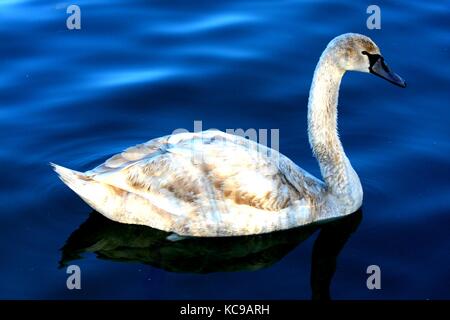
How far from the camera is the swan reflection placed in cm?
898

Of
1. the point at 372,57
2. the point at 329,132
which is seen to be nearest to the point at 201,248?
the point at 329,132

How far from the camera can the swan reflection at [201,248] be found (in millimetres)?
8984

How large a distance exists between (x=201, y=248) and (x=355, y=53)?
2.83 metres

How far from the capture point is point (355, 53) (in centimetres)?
959

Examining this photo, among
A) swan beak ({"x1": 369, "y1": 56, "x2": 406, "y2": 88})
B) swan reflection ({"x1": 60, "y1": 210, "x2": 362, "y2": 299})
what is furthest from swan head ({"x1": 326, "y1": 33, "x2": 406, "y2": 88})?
swan reflection ({"x1": 60, "y1": 210, "x2": 362, "y2": 299})

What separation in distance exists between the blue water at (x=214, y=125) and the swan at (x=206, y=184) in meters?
0.23

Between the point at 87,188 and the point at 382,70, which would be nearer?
the point at 87,188

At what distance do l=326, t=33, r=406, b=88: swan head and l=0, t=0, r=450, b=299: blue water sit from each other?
5.05ft

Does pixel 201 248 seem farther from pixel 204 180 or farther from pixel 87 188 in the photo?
pixel 87 188

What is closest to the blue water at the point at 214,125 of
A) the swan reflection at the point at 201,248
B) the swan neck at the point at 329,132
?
the swan reflection at the point at 201,248

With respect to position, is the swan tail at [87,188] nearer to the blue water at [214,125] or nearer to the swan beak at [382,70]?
the blue water at [214,125]

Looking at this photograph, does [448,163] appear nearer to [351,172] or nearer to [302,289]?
[351,172]

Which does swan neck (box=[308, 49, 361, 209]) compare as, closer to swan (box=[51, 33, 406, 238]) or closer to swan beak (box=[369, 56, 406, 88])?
swan (box=[51, 33, 406, 238])

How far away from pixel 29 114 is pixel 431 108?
573 centimetres
